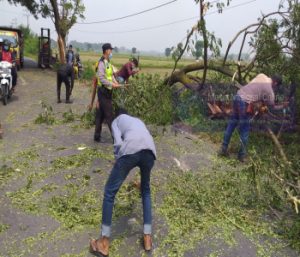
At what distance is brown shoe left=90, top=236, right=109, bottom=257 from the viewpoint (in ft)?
12.6

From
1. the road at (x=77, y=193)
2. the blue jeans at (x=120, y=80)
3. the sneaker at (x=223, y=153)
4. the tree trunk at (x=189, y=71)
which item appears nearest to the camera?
the road at (x=77, y=193)

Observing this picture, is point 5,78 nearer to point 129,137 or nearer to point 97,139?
point 97,139

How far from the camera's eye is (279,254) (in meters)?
4.11

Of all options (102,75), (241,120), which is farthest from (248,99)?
(102,75)

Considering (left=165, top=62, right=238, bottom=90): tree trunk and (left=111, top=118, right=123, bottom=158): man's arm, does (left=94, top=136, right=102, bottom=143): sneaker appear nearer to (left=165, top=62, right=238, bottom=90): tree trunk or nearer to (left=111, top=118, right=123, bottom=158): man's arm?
(left=165, top=62, right=238, bottom=90): tree trunk

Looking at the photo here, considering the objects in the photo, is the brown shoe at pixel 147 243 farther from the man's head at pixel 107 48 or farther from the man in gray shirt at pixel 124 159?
the man's head at pixel 107 48

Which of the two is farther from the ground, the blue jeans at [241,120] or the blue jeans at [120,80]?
the blue jeans at [120,80]

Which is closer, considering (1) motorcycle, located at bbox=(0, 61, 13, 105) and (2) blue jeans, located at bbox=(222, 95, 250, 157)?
(2) blue jeans, located at bbox=(222, 95, 250, 157)

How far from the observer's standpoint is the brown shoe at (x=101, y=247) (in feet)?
12.6

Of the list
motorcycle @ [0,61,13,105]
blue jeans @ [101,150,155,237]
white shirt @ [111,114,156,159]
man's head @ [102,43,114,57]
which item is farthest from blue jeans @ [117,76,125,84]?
blue jeans @ [101,150,155,237]

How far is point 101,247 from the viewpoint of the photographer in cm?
387

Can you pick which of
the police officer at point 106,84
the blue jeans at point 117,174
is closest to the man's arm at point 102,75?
the police officer at point 106,84

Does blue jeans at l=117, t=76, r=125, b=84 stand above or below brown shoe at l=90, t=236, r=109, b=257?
above

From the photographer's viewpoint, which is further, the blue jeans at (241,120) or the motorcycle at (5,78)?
the motorcycle at (5,78)
